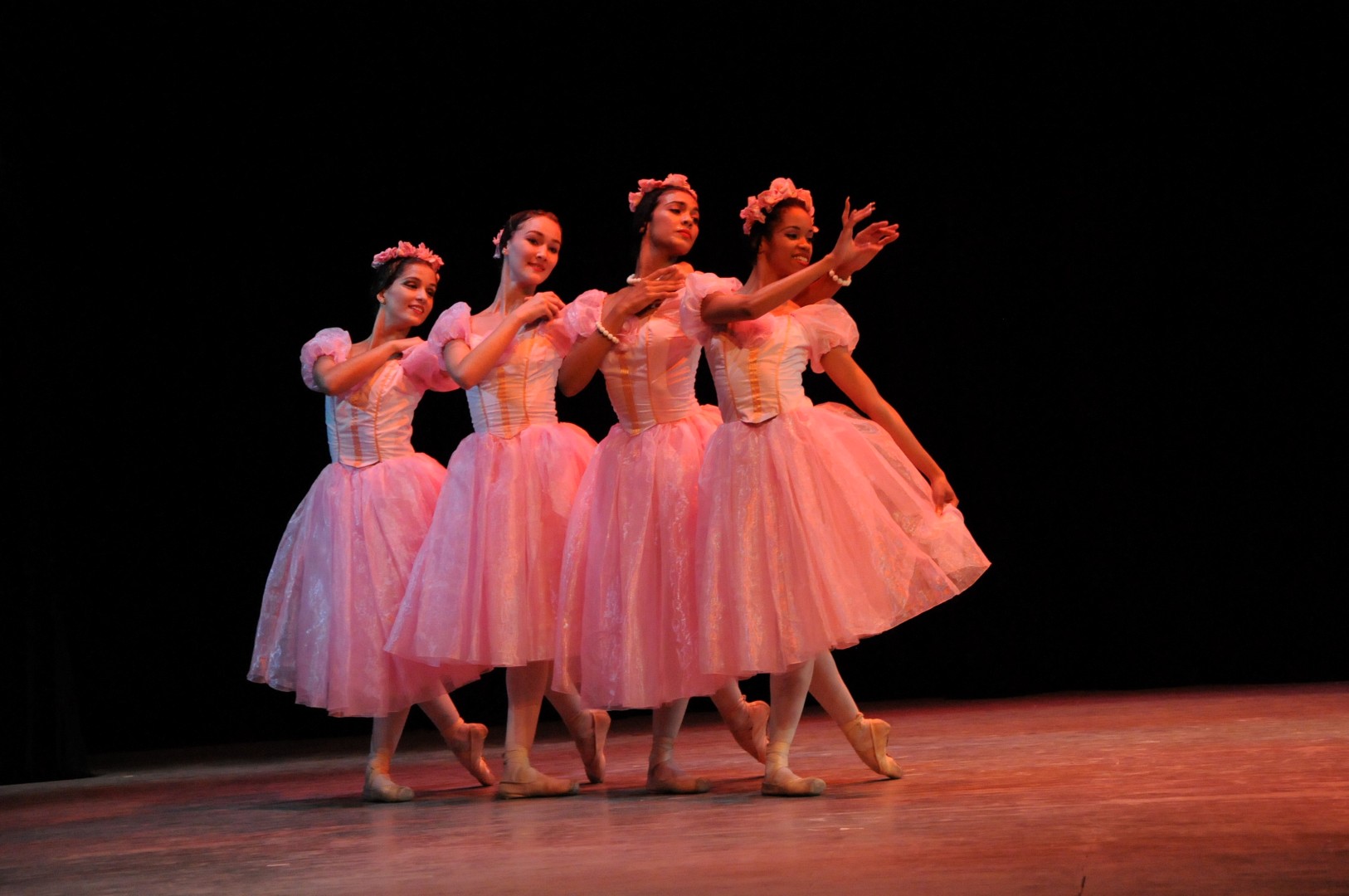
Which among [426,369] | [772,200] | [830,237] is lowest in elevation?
[426,369]

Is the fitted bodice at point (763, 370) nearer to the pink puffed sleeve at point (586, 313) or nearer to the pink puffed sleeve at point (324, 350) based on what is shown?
the pink puffed sleeve at point (586, 313)

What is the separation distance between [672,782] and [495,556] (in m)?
0.66

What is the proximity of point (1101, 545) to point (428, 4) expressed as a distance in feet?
10.2

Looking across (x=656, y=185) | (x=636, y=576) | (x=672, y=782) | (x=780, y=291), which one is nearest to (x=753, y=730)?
(x=672, y=782)

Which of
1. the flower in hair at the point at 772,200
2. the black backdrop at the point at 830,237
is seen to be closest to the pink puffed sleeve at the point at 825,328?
the flower in hair at the point at 772,200

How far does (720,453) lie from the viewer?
3178 mm

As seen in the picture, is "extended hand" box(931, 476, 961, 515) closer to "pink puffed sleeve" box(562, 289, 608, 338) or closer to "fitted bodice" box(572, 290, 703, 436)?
"fitted bodice" box(572, 290, 703, 436)

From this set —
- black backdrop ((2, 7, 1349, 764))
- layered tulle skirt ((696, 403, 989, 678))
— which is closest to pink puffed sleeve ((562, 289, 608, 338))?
layered tulle skirt ((696, 403, 989, 678))

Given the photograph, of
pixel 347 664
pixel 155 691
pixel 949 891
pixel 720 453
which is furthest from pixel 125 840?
pixel 155 691

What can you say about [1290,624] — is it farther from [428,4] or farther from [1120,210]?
[428,4]

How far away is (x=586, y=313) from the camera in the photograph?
11.4 ft

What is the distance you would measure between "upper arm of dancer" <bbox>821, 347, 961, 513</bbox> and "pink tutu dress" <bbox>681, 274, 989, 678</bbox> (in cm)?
2

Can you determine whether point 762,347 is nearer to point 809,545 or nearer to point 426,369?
point 809,545

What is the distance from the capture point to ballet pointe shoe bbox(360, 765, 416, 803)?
354 centimetres
